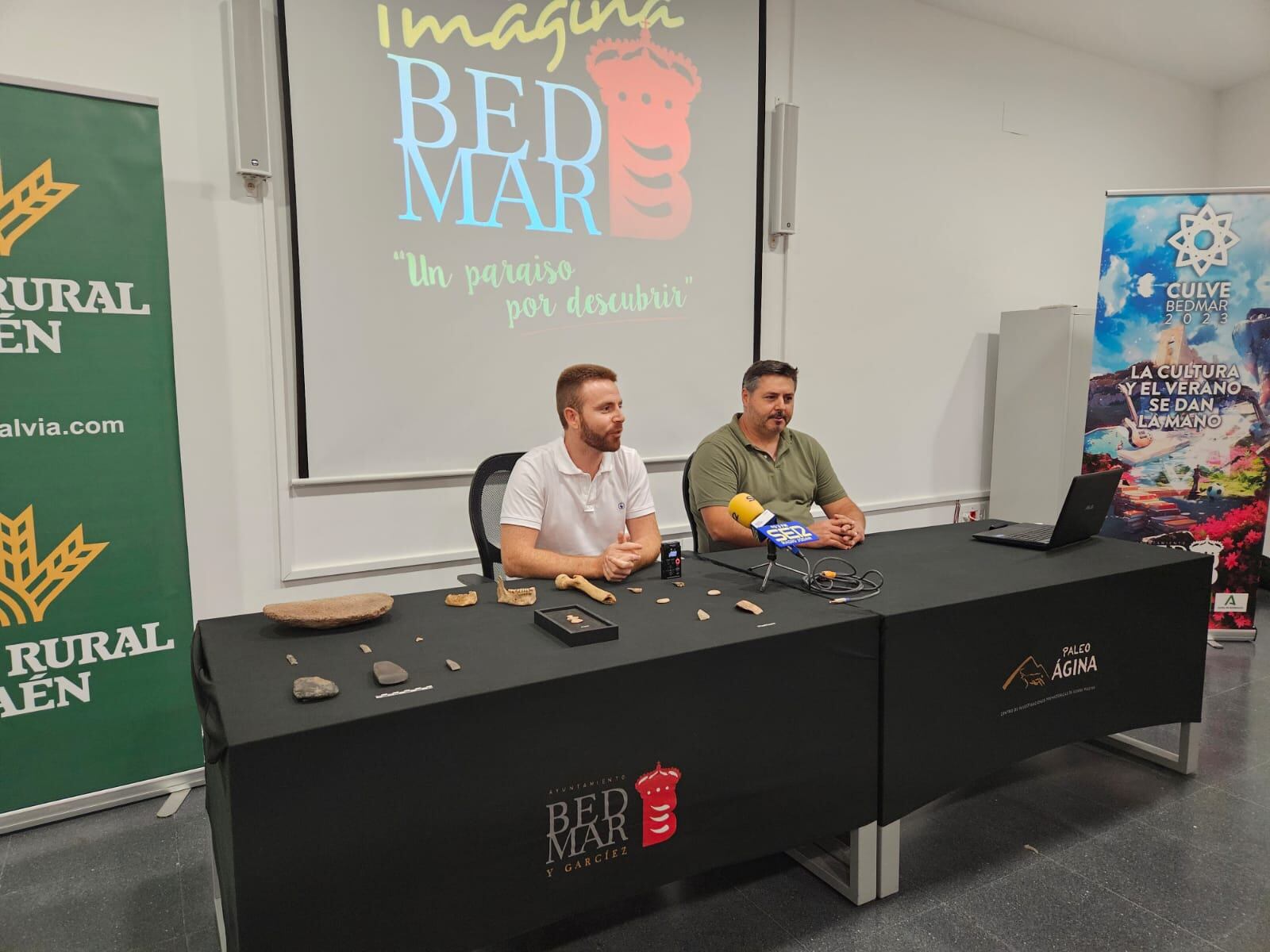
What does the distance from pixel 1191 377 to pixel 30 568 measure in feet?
14.9

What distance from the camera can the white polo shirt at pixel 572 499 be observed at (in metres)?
2.18

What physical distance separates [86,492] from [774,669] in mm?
1915

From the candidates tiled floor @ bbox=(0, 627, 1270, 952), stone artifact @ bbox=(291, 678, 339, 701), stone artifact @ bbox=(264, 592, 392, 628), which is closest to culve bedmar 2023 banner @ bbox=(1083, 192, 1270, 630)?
tiled floor @ bbox=(0, 627, 1270, 952)

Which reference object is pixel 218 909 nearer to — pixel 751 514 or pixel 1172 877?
pixel 751 514

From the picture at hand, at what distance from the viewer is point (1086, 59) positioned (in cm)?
426

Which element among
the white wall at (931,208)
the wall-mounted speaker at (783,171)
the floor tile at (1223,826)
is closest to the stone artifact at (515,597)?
the floor tile at (1223,826)

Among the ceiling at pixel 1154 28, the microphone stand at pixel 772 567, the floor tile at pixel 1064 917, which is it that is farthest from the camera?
the ceiling at pixel 1154 28

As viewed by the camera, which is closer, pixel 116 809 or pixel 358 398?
pixel 116 809

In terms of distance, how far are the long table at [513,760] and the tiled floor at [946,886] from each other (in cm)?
18

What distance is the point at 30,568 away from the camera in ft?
6.68

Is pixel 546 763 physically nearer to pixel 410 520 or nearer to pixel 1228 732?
pixel 410 520

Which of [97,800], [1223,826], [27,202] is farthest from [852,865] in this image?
[27,202]

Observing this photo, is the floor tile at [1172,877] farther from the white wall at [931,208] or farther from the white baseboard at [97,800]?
the white baseboard at [97,800]

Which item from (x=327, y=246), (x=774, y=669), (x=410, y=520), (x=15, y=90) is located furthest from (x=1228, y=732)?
(x=15, y=90)
